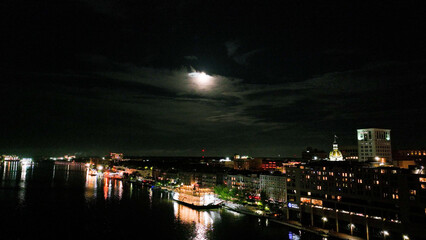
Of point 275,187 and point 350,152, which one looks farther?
point 350,152

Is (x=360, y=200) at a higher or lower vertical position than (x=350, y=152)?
lower

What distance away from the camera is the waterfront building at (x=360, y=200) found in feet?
94.2

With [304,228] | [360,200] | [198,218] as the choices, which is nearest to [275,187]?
[304,228]

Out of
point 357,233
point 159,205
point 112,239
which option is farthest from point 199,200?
point 357,233

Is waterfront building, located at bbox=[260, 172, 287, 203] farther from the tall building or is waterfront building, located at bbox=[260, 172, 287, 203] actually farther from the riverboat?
the tall building

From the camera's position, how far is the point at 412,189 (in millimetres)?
28953

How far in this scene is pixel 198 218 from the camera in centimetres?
4297

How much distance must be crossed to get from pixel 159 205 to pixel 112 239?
2138 cm

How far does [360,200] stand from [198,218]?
881 inches

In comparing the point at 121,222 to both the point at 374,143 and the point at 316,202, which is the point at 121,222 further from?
the point at 374,143

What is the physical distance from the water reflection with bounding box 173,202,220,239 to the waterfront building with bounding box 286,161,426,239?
38.4 ft

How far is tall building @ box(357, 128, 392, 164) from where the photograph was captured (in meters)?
68.2

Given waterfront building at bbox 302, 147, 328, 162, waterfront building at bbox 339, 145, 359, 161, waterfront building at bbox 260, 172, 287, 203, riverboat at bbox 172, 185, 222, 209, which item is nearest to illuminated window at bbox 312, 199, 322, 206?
waterfront building at bbox 260, 172, 287, 203

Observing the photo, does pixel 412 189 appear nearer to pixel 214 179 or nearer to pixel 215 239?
pixel 215 239
